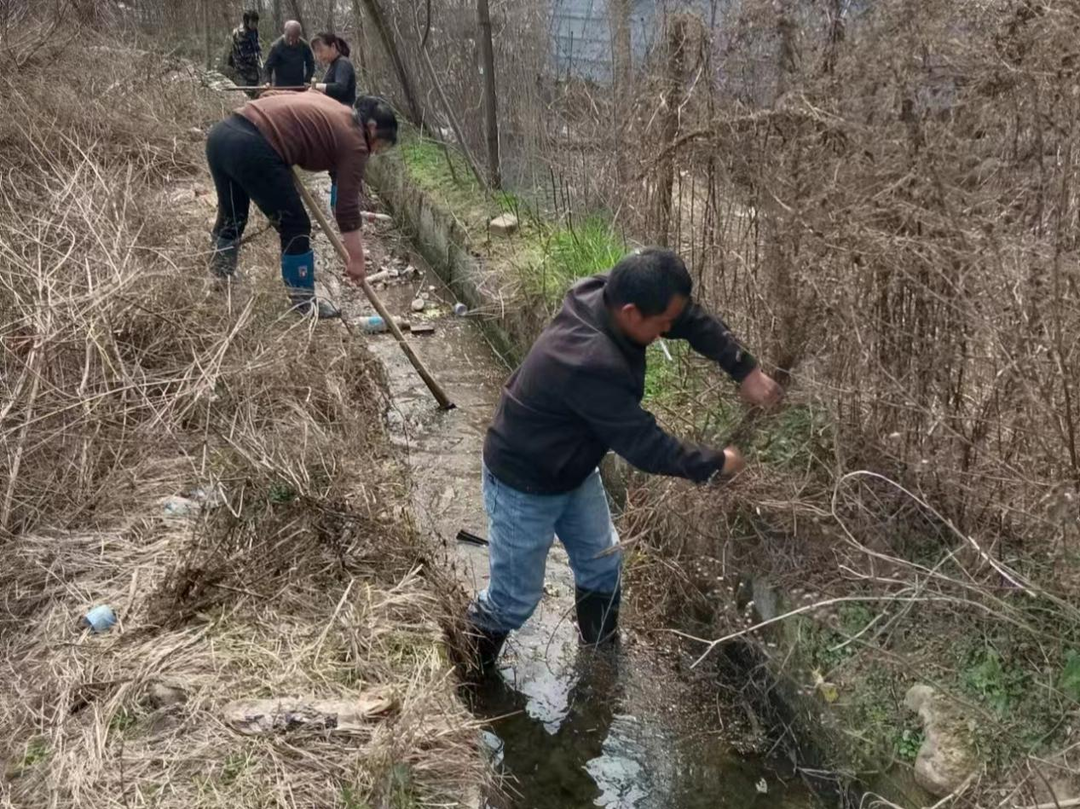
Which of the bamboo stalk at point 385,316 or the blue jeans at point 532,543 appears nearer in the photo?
the blue jeans at point 532,543

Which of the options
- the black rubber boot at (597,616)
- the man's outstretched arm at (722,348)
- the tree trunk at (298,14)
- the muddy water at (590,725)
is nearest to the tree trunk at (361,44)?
the tree trunk at (298,14)

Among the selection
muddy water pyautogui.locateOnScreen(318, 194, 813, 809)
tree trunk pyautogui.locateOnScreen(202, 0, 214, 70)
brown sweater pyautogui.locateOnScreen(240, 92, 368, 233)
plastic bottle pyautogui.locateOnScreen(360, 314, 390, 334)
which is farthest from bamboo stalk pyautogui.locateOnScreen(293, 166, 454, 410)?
tree trunk pyautogui.locateOnScreen(202, 0, 214, 70)

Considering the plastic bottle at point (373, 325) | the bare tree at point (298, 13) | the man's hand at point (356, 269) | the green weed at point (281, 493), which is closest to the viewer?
the green weed at point (281, 493)

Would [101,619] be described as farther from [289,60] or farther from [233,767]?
[289,60]

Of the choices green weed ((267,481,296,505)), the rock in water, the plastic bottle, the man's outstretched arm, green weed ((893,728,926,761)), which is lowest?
the plastic bottle

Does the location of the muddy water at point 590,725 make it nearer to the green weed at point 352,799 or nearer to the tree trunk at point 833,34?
the green weed at point 352,799

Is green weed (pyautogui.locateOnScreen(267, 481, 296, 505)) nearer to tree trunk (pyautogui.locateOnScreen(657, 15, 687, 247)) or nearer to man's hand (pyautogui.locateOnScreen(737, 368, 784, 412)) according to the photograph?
man's hand (pyautogui.locateOnScreen(737, 368, 784, 412))

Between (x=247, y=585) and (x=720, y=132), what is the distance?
94.3 inches

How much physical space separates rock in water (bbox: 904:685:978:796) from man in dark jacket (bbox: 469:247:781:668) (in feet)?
3.04

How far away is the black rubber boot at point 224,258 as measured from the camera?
5.68 metres

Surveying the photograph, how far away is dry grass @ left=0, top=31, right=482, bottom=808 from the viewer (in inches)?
112

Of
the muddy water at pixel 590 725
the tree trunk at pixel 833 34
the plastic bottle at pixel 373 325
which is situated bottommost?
the muddy water at pixel 590 725

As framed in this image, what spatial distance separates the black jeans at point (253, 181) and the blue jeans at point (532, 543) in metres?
2.78

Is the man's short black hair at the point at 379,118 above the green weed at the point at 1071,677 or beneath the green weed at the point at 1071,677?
above
